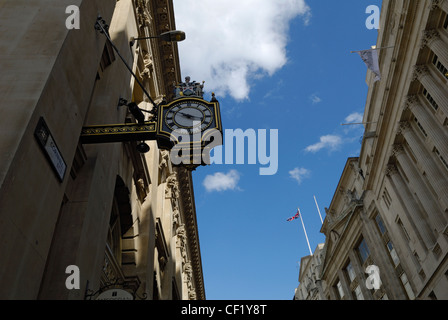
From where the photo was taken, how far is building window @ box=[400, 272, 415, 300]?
30.3 m

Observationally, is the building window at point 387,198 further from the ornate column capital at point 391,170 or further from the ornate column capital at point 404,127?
the ornate column capital at point 404,127

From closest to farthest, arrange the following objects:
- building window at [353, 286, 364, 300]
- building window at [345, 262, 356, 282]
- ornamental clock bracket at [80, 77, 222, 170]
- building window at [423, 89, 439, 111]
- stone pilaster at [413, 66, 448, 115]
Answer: ornamental clock bracket at [80, 77, 222, 170]
stone pilaster at [413, 66, 448, 115]
building window at [423, 89, 439, 111]
building window at [353, 286, 364, 300]
building window at [345, 262, 356, 282]

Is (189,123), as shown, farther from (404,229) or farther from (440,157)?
(404,229)

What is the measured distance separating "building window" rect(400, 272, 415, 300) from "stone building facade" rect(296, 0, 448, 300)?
0.09 meters

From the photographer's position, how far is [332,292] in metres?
48.2

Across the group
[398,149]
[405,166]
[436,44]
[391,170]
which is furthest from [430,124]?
[391,170]

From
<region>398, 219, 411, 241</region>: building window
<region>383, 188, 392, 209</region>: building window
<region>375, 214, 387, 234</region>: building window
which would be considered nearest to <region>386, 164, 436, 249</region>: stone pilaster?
<region>398, 219, 411, 241</region>: building window

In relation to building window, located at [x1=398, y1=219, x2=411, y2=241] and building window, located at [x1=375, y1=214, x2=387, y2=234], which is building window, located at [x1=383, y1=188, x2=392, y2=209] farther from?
building window, located at [x1=375, y1=214, x2=387, y2=234]

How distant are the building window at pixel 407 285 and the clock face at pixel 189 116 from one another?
28591 mm

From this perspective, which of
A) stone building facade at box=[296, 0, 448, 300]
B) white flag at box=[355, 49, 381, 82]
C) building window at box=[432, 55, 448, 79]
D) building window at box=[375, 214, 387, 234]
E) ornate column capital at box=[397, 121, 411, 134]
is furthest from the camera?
building window at box=[375, 214, 387, 234]

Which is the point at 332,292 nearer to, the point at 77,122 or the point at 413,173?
the point at 413,173

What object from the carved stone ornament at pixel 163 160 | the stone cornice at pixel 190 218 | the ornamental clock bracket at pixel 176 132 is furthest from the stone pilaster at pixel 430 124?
the ornamental clock bracket at pixel 176 132

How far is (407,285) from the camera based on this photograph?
3127 centimetres

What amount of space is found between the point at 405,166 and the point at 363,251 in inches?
597
